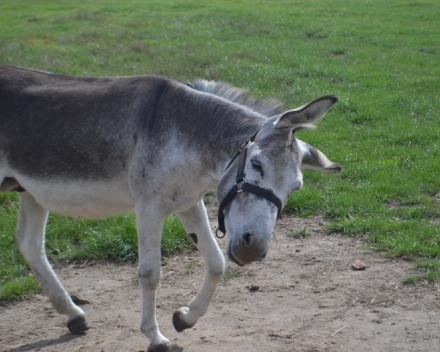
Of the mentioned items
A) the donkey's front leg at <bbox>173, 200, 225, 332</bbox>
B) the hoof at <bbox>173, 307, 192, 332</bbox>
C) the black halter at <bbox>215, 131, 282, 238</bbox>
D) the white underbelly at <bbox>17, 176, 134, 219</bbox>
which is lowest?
the hoof at <bbox>173, 307, 192, 332</bbox>

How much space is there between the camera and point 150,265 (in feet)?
11.6

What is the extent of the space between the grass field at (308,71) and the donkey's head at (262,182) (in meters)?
2.07

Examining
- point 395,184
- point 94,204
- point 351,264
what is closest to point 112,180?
point 94,204

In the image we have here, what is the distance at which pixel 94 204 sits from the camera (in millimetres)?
3721

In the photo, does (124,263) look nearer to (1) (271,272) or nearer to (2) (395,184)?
(1) (271,272)

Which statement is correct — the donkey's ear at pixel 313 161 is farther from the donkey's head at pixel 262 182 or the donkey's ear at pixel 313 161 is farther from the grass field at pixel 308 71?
the grass field at pixel 308 71

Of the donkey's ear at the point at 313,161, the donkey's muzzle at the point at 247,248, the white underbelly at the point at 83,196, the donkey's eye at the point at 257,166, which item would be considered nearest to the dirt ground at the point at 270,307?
the white underbelly at the point at 83,196

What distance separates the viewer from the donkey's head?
2.69m

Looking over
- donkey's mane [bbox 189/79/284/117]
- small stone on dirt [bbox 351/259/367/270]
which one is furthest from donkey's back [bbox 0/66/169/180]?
small stone on dirt [bbox 351/259/367/270]

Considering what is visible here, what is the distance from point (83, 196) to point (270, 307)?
5.38 feet

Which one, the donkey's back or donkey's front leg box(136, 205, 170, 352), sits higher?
the donkey's back

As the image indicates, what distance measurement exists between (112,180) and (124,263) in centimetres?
164

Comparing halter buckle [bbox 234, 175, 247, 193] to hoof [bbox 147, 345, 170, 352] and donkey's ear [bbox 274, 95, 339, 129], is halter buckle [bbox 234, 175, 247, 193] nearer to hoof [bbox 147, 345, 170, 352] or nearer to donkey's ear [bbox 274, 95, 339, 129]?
donkey's ear [bbox 274, 95, 339, 129]

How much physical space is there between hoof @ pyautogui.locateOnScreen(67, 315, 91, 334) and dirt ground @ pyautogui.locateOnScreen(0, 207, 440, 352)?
57 millimetres
